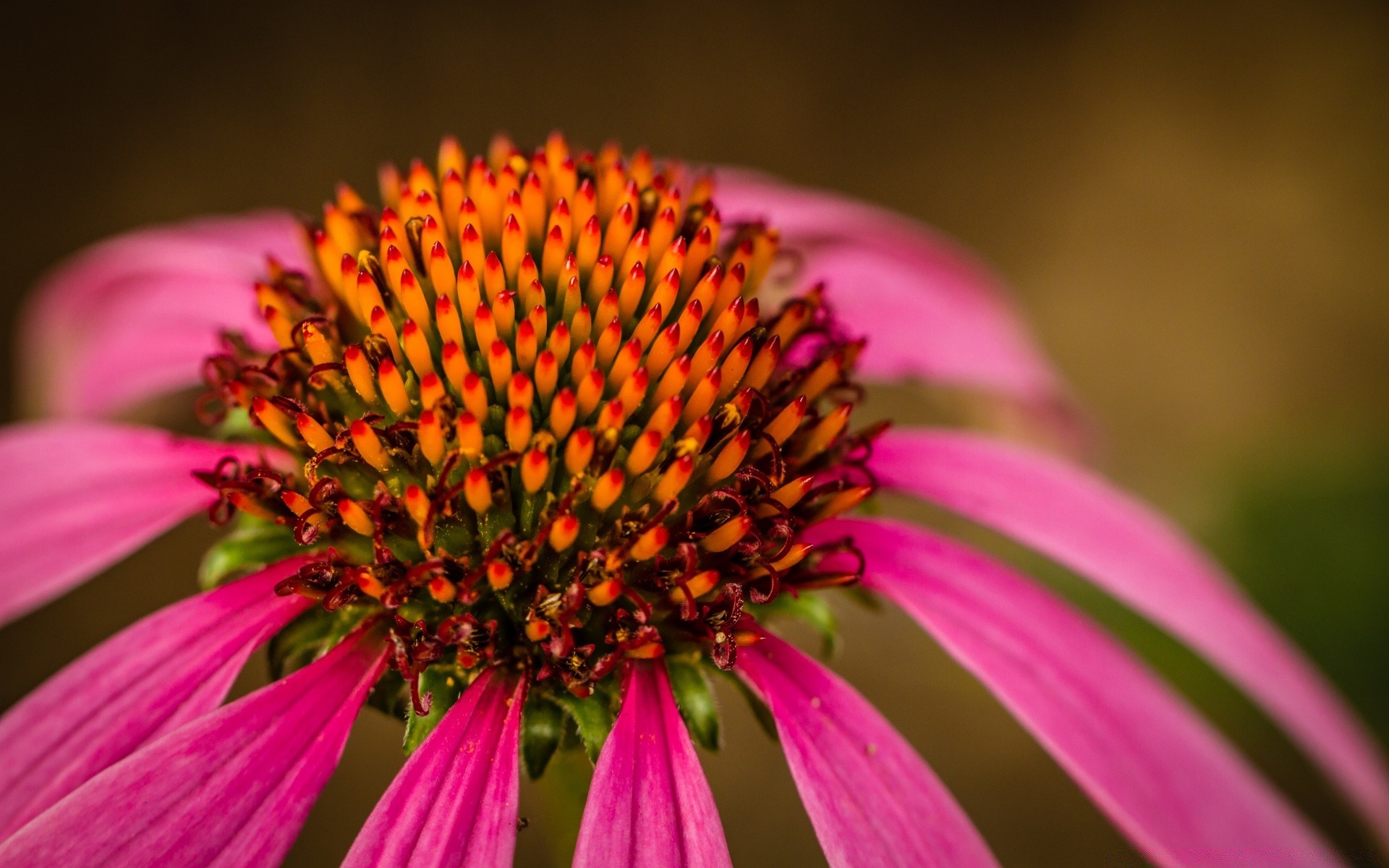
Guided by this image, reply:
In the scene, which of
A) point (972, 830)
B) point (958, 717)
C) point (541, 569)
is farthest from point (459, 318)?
point (958, 717)

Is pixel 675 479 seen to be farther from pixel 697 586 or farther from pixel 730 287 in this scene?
pixel 730 287

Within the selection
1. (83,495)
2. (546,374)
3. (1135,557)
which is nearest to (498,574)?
(546,374)

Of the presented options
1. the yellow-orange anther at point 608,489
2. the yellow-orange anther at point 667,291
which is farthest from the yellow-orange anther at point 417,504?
the yellow-orange anther at point 667,291

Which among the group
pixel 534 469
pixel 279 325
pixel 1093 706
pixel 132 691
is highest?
pixel 279 325

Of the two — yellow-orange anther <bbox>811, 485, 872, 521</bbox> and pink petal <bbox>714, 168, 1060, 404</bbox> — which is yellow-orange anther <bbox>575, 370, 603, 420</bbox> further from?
pink petal <bbox>714, 168, 1060, 404</bbox>

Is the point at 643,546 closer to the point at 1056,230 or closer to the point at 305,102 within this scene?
the point at 305,102
